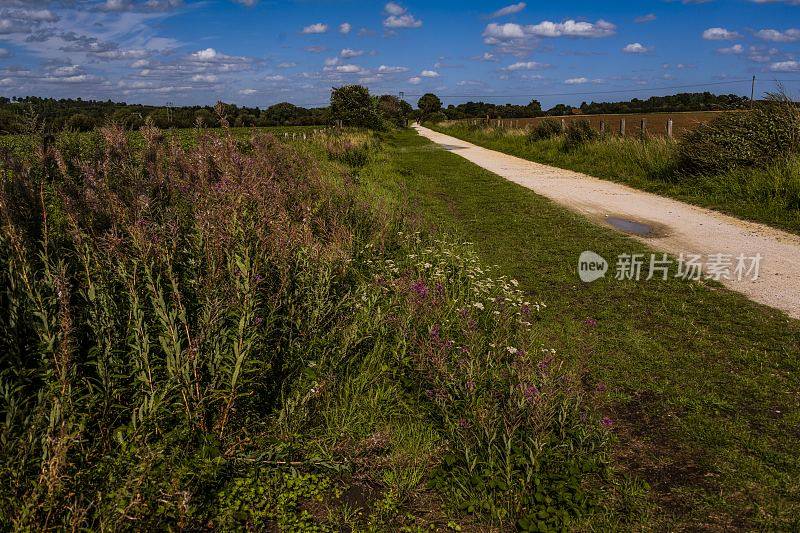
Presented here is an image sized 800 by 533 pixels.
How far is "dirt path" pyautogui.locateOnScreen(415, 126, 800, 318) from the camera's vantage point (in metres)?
6.43

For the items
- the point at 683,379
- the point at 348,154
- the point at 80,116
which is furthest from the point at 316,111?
the point at 683,379

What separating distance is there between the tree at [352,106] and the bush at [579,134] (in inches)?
660

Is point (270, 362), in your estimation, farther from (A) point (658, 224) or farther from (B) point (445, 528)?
(A) point (658, 224)

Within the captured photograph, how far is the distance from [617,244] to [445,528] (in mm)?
6633

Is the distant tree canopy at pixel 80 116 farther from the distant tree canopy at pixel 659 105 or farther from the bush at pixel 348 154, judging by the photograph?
the distant tree canopy at pixel 659 105

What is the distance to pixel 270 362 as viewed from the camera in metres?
3.50

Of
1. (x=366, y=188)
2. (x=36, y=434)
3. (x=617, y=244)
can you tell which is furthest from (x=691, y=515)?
(x=366, y=188)

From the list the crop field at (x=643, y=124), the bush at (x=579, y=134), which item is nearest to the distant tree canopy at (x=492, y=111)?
the crop field at (x=643, y=124)

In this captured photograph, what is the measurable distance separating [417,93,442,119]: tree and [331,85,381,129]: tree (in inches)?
2992

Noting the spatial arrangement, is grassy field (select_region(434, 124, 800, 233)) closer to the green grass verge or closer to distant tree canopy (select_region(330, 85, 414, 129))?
the green grass verge

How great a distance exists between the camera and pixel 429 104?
110 metres

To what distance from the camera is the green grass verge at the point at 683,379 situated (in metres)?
3.10

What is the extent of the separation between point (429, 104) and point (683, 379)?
112m

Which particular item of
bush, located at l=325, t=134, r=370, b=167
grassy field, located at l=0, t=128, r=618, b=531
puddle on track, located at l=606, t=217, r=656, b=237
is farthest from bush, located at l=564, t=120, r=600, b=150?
grassy field, located at l=0, t=128, r=618, b=531
